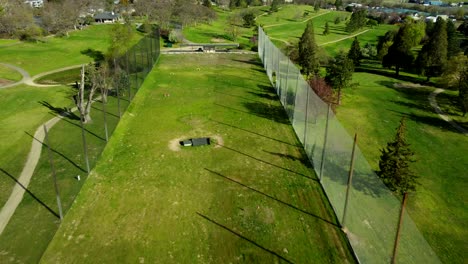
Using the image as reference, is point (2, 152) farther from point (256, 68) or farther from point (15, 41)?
point (15, 41)

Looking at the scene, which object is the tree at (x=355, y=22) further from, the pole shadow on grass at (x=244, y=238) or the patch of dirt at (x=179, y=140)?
the pole shadow on grass at (x=244, y=238)

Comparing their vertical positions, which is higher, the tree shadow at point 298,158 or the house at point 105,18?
the house at point 105,18

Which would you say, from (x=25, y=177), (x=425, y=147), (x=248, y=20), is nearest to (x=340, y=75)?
(x=425, y=147)

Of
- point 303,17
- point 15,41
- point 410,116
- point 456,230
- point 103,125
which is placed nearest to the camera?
point 456,230

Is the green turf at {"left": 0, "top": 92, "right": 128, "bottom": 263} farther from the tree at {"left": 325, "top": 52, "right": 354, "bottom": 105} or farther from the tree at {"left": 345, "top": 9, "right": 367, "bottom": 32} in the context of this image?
the tree at {"left": 345, "top": 9, "right": 367, "bottom": 32}

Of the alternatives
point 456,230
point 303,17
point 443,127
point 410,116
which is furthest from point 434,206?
point 303,17

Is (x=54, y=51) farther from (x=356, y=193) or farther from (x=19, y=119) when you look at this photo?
(x=356, y=193)

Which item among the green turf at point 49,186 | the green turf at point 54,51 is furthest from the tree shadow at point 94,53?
the green turf at point 49,186
